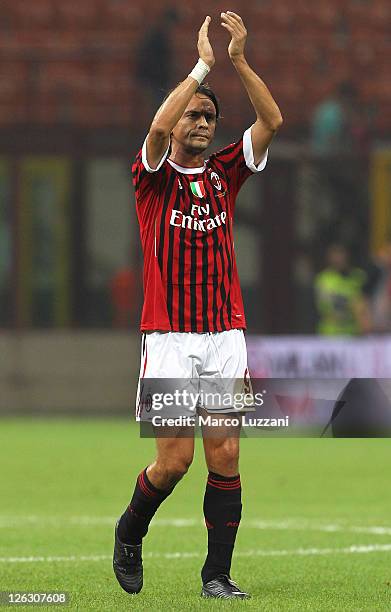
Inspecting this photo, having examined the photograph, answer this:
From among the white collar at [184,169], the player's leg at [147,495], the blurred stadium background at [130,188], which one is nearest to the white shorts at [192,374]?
the player's leg at [147,495]

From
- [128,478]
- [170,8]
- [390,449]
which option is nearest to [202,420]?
[128,478]

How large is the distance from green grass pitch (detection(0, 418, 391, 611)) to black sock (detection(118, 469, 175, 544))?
0.25 m

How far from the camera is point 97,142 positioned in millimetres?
19125

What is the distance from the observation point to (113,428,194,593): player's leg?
5.97 metres

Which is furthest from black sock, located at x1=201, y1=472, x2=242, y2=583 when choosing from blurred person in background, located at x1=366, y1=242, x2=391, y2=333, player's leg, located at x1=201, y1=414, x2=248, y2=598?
blurred person in background, located at x1=366, y1=242, x2=391, y2=333

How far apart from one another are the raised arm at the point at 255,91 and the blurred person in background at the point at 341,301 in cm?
1101

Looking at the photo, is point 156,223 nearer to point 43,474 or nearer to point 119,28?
point 43,474

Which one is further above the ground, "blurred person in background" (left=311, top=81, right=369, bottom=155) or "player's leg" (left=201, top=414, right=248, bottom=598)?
"blurred person in background" (left=311, top=81, right=369, bottom=155)

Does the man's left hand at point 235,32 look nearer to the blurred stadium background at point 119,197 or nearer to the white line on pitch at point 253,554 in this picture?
Answer: the white line on pitch at point 253,554

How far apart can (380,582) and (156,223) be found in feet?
6.14

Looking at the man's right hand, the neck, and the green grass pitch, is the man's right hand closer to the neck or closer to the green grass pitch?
the neck

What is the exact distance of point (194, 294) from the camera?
5.99 metres

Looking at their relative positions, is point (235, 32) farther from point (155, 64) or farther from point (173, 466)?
point (155, 64)

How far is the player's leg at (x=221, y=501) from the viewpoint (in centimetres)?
599
